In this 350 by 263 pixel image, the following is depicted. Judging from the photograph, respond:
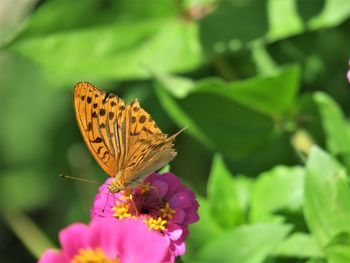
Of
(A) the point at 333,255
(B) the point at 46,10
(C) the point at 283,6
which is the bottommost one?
(A) the point at 333,255

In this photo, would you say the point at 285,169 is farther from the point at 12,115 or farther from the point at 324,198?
the point at 12,115

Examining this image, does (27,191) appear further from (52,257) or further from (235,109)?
(52,257)

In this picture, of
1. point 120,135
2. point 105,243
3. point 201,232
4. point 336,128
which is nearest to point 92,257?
point 105,243

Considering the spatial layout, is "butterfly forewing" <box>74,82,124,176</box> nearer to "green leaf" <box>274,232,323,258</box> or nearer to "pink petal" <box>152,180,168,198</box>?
"pink petal" <box>152,180,168,198</box>

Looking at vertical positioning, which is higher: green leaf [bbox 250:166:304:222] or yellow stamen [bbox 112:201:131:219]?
yellow stamen [bbox 112:201:131:219]

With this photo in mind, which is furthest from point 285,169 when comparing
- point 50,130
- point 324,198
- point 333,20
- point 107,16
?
point 50,130

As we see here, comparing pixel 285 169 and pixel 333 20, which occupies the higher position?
pixel 333 20

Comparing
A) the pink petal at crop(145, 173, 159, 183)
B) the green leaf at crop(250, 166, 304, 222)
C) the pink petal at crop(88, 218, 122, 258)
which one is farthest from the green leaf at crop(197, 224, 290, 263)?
the pink petal at crop(88, 218, 122, 258)
